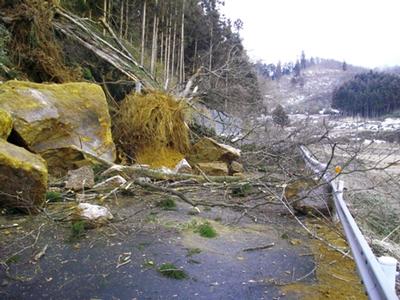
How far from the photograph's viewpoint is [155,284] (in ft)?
9.45

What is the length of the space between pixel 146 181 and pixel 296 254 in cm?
262

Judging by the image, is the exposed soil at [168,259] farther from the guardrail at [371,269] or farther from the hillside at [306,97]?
the hillside at [306,97]

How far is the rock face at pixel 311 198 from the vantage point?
15.0 ft

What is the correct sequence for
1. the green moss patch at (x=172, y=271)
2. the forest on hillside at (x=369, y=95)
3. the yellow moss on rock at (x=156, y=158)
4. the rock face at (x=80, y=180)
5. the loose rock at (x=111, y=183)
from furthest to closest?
1. the forest on hillside at (x=369, y=95)
2. the yellow moss on rock at (x=156, y=158)
3. the loose rock at (x=111, y=183)
4. the rock face at (x=80, y=180)
5. the green moss patch at (x=172, y=271)

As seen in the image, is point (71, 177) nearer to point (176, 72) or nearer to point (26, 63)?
point (26, 63)

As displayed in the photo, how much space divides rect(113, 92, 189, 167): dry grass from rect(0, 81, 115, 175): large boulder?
0.69m

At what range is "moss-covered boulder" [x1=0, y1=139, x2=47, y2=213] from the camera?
407 centimetres

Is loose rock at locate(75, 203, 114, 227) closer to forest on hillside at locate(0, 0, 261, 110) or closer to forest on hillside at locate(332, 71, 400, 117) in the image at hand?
forest on hillside at locate(0, 0, 261, 110)

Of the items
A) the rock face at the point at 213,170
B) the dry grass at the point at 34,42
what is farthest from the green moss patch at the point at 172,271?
the dry grass at the point at 34,42

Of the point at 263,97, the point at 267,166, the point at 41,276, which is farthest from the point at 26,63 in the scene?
the point at 263,97

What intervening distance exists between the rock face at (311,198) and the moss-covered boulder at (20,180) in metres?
2.78

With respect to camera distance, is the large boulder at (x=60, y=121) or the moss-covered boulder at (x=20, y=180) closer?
the moss-covered boulder at (x=20, y=180)

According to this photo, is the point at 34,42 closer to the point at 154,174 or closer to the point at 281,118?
the point at 154,174

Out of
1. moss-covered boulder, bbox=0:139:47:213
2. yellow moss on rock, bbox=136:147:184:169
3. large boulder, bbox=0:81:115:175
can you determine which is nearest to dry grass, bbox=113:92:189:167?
yellow moss on rock, bbox=136:147:184:169
